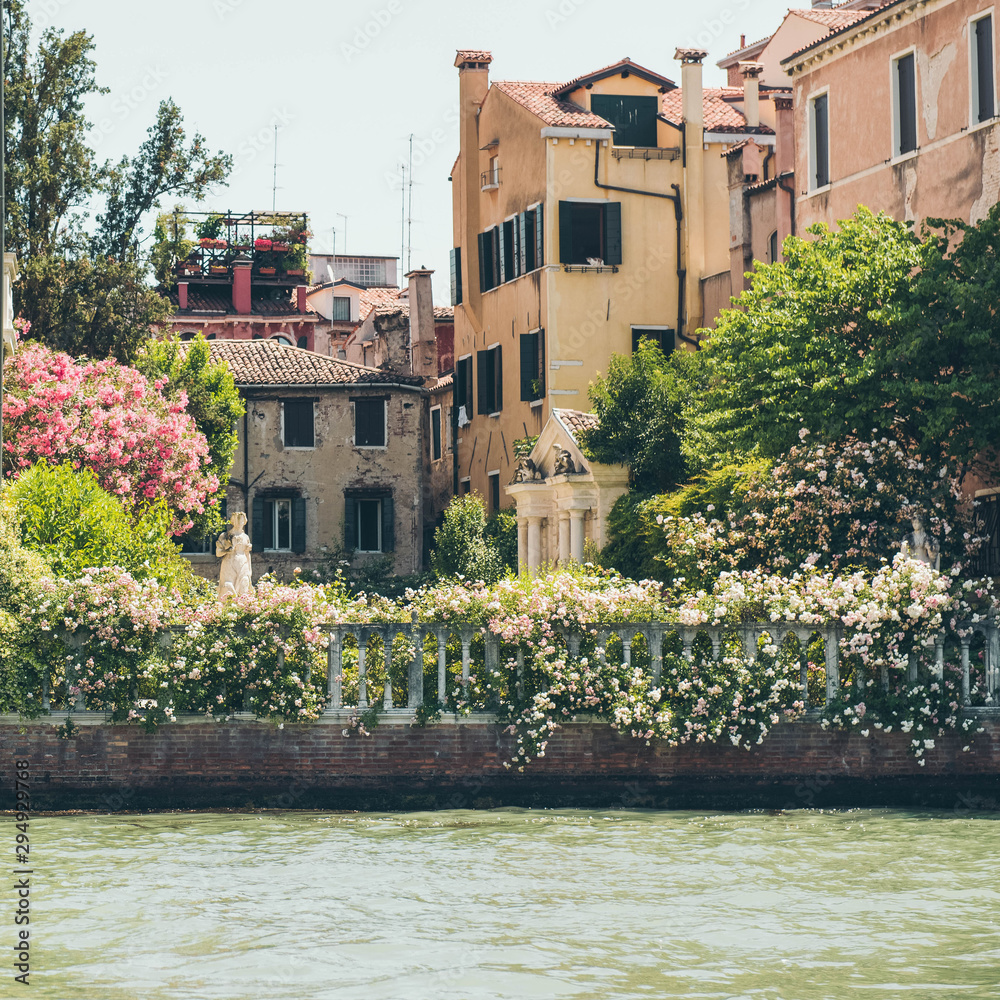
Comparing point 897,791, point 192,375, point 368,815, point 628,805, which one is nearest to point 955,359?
point 897,791

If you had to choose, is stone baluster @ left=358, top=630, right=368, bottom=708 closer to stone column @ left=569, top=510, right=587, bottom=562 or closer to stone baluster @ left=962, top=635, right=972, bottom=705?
stone baluster @ left=962, top=635, right=972, bottom=705

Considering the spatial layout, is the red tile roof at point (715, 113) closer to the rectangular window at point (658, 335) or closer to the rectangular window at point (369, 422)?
the rectangular window at point (658, 335)

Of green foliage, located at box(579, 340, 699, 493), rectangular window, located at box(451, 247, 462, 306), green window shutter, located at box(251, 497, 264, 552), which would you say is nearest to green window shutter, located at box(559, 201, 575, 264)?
rectangular window, located at box(451, 247, 462, 306)

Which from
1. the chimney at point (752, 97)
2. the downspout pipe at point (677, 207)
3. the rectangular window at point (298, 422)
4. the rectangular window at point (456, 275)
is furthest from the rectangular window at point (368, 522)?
the chimney at point (752, 97)

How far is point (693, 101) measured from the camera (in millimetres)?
35250

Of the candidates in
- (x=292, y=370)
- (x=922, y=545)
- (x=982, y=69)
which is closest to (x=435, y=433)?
(x=292, y=370)

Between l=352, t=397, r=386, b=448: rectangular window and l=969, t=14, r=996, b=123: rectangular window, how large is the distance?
20252 mm

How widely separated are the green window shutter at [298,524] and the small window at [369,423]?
73.9 inches

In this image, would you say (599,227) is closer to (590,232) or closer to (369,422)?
(590,232)

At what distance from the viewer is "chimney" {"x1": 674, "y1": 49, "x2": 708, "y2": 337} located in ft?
114

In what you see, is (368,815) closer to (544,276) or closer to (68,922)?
(68,922)

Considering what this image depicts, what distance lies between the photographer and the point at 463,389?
38781mm

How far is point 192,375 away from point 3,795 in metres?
20.7

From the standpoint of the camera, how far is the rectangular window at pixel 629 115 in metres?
35.3
